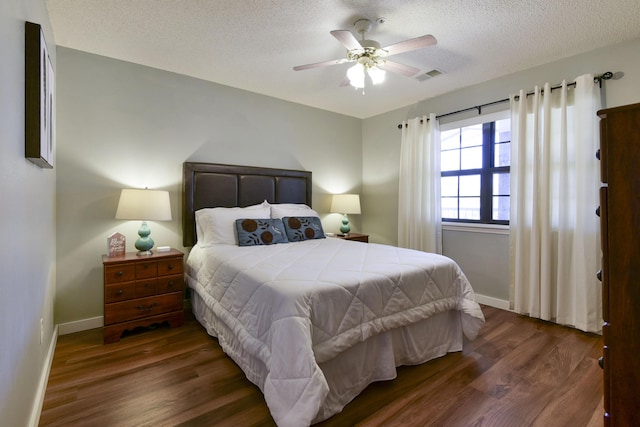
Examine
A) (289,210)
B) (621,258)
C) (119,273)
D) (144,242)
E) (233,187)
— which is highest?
(233,187)

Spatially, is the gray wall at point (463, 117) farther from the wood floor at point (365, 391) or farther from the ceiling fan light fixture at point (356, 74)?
the ceiling fan light fixture at point (356, 74)

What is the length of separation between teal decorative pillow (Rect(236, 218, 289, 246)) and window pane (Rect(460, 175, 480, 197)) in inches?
87.3

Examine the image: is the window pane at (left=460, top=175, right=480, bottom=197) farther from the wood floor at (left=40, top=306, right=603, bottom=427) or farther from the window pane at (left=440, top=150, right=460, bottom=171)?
the wood floor at (left=40, top=306, right=603, bottom=427)

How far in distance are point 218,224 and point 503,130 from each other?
318 centimetres

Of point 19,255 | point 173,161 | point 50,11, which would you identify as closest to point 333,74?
point 173,161

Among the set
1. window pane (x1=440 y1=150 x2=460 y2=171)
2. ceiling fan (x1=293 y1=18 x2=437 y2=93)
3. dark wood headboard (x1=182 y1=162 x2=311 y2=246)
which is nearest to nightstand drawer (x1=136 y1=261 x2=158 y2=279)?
dark wood headboard (x1=182 y1=162 x2=311 y2=246)

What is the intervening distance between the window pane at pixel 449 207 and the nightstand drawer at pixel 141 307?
3.13m

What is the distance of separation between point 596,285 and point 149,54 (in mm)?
4370

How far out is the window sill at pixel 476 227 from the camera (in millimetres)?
3267

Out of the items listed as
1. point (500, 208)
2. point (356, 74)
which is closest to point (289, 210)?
point (356, 74)

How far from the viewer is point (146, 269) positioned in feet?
8.57

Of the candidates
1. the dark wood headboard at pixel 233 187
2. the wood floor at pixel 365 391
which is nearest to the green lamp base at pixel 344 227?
the dark wood headboard at pixel 233 187

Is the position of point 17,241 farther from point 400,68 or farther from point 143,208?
point 400,68

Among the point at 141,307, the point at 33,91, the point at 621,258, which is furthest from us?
the point at 141,307
